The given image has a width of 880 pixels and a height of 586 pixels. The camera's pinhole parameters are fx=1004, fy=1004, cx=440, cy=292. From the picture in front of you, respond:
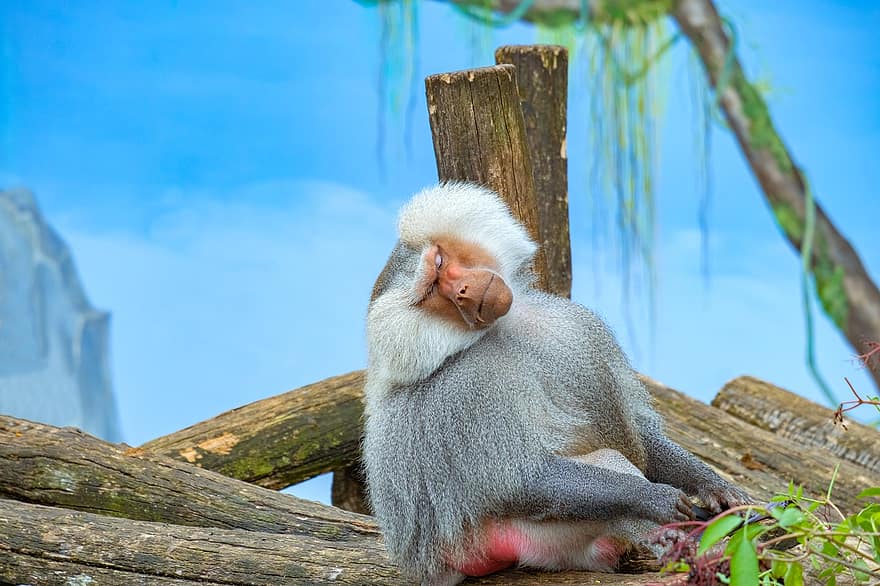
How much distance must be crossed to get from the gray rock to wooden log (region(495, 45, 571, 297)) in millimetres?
3562

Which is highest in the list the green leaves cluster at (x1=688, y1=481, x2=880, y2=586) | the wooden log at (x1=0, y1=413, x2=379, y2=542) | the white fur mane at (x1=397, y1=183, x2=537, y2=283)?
the white fur mane at (x1=397, y1=183, x2=537, y2=283)

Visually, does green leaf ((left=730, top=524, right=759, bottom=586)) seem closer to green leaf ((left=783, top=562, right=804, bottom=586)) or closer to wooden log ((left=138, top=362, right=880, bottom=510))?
green leaf ((left=783, top=562, right=804, bottom=586))

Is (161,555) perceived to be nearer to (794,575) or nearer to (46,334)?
(794,575)

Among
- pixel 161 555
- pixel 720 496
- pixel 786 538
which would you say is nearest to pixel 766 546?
pixel 786 538

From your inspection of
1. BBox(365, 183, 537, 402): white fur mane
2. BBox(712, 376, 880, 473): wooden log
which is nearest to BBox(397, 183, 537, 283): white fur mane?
BBox(365, 183, 537, 402): white fur mane

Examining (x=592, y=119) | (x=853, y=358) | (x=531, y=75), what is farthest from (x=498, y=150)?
(x=592, y=119)

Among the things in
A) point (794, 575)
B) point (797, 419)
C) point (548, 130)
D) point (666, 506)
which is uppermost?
point (548, 130)

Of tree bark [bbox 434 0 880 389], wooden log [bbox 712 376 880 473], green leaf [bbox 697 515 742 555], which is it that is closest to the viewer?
green leaf [bbox 697 515 742 555]

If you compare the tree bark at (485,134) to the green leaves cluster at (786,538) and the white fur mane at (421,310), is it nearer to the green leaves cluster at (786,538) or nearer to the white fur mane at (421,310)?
the white fur mane at (421,310)

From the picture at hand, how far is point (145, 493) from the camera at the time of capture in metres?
3.52

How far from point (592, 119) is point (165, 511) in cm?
430

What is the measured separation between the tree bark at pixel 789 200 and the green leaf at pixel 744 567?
19.0ft

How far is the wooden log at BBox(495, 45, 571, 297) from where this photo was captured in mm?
4219

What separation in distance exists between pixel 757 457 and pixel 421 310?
2195 millimetres
